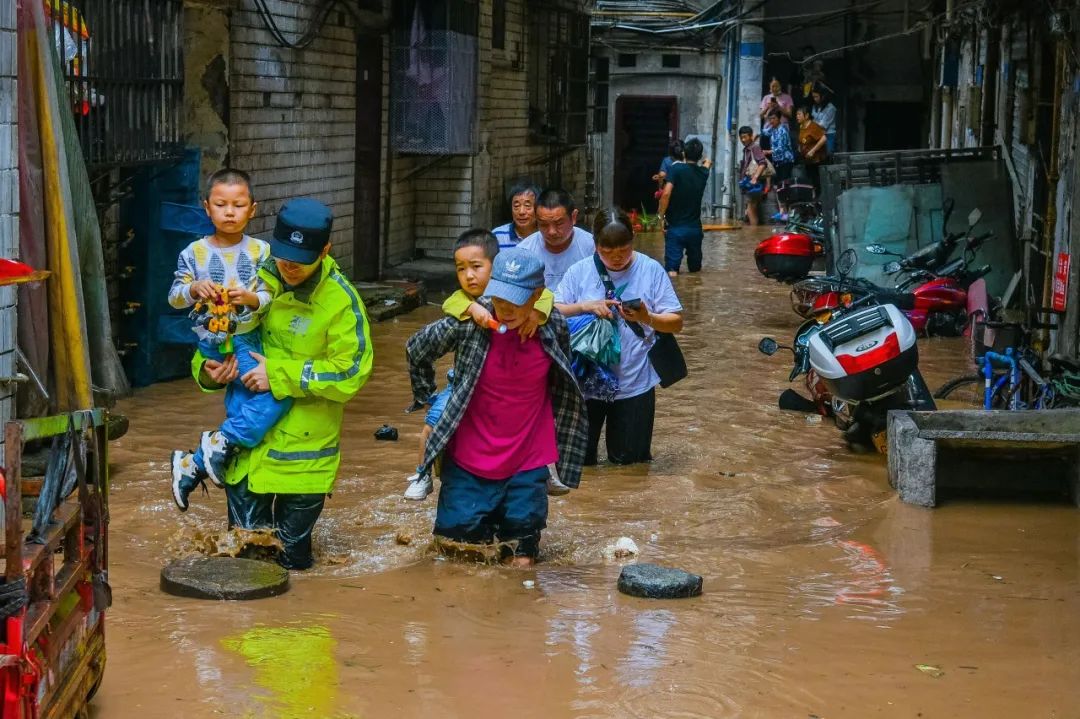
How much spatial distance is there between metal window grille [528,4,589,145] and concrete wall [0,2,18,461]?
16.5 meters

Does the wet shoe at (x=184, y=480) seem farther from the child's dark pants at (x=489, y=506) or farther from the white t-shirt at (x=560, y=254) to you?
the white t-shirt at (x=560, y=254)

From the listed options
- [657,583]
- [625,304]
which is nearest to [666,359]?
[625,304]

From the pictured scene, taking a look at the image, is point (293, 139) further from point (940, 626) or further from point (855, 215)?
point (940, 626)

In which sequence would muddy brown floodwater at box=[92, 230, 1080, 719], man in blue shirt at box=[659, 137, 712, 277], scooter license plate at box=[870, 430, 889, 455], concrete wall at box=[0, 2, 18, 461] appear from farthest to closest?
man in blue shirt at box=[659, 137, 712, 277], scooter license plate at box=[870, 430, 889, 455], concrete wall at box=[0, 2, 18, 461], muddy brown floodwater at box=[92, 230, 1080, 719]

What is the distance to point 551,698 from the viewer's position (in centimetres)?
489

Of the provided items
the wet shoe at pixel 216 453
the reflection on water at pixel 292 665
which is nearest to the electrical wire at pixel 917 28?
the wet shoe at pixel 216 453

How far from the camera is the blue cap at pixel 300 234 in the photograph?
19.6 feet

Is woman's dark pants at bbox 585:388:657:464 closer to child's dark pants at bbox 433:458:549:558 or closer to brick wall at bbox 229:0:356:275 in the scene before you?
child's dark pants at bbox 433:458:549:558

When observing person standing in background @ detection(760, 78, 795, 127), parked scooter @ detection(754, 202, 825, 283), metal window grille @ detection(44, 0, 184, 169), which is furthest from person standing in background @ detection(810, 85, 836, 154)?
metal window grille @ detection(44, 0, 184, 169)

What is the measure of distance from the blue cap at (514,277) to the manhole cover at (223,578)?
144 centimetres

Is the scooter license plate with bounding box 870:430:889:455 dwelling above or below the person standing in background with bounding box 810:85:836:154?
below

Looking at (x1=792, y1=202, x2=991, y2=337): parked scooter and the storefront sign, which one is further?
(x1=792, y1=202, x2=991, y2=337): parked scooter

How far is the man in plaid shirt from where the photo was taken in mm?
6309

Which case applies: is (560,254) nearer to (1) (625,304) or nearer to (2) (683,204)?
(1) (625,304)
